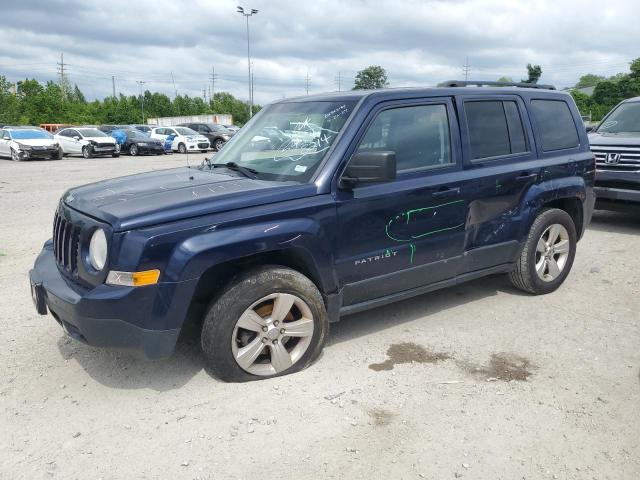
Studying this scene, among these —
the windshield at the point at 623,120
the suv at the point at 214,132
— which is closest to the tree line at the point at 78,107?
the suv at the point at 214,132

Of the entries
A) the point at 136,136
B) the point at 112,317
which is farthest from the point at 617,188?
the point at 136,136

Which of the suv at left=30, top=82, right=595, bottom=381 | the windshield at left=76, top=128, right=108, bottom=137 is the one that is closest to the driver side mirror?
the suv at left=30, top=82, right=595, bottom=381

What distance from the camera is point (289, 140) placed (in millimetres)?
4094

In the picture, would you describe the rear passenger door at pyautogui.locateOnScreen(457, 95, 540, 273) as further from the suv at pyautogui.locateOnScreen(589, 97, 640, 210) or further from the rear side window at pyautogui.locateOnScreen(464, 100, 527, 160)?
the suv at pyautogui.locateOnScreen(589, 97, 640, 210)

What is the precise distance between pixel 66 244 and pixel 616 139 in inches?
305

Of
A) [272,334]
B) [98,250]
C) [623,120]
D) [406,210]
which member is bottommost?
[272,334]

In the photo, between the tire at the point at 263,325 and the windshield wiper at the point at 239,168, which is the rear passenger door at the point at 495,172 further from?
the windshield wiper at the point at 239,168

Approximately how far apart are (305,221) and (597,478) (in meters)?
2.08

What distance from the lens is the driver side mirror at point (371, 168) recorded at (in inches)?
138

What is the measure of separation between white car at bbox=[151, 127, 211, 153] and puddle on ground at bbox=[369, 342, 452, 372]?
86.9ft

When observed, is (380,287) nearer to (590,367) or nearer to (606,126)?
(590,367)

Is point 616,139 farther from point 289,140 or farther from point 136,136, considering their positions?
point 136,136

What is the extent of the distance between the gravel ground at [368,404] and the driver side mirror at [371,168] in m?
1.27

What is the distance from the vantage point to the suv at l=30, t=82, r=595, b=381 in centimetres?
314
